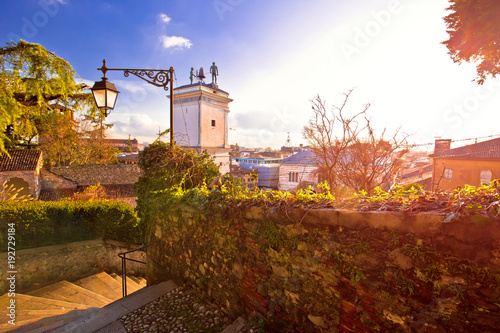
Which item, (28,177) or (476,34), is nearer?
(476,34)

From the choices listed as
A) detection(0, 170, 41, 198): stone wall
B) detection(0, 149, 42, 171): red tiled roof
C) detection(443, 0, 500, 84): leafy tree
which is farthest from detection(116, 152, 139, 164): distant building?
detection(443, 0, 500, 84): leafy tree

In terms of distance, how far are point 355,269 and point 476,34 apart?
7128 millimetres

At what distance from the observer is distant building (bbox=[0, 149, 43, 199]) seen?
47.3ft

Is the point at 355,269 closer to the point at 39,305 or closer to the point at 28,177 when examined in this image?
the point at 39,305

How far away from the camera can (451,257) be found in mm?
1632

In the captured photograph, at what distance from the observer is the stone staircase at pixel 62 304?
3.56 metres

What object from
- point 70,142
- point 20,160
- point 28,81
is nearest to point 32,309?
point 28,81

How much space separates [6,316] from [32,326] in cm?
126

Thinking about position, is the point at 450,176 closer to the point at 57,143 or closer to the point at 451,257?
the point at 451,257

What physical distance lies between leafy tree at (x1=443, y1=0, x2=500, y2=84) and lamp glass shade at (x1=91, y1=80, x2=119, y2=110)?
27.2ft

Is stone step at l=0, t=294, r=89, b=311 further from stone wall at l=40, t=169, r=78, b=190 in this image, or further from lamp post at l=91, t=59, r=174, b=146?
stone wall at l=40, t=169, r=78, b=190

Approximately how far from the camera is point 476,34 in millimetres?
5559

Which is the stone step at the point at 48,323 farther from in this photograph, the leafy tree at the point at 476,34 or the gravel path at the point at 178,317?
the leafy tree at the point at 476,34

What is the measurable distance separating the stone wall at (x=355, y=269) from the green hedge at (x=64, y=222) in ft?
15.0
